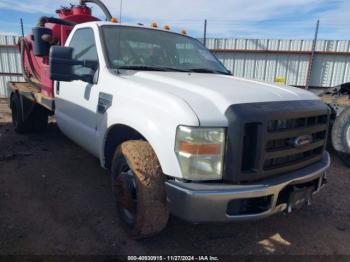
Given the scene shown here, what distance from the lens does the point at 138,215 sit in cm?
246

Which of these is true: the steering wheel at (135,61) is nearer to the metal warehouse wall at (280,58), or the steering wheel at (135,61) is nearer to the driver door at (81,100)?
the driver door at (81,100)

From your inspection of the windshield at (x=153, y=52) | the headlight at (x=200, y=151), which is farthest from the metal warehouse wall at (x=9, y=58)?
the headlight at (x=200, y=151)

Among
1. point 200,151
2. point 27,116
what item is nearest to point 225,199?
point 200,151

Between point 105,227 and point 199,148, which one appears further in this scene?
point 105,227

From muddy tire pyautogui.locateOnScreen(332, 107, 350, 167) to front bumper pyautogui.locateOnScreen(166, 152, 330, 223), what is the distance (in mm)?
3048

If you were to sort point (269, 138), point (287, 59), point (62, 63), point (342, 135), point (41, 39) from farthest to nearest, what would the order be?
point (287, 59) → point (342, 135) → point (41, 39) → point (62, 63) → point (269, 138)

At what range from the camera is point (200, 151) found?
2115 mm

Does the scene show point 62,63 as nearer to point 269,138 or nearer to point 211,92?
point 211,92

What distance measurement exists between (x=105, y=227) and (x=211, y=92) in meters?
1.67

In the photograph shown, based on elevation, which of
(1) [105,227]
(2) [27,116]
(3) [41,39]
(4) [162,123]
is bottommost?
(1) [105,227]

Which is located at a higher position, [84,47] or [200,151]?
[84,47]

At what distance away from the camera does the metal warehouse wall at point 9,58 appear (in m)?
12.0

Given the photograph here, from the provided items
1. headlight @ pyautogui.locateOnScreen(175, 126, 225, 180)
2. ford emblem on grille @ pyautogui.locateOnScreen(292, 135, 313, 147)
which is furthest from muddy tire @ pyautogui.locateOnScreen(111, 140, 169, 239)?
ford emblem on grille @ pyautogui.locateOnScreen(292, 135, 313, 147)

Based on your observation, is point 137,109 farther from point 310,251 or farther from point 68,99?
point 310,251
